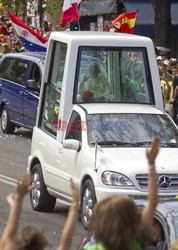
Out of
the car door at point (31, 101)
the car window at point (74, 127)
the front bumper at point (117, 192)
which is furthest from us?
the car door at point (31, 101)

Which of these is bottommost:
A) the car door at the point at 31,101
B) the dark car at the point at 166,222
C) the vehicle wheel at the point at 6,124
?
the vehicle wheel at the point at 6,124

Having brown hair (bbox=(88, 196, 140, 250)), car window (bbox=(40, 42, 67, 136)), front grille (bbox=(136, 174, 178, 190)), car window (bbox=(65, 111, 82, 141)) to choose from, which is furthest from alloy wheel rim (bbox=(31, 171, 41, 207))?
brown hair (bbox=(88, 196, 140, 250))

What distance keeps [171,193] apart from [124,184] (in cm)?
57

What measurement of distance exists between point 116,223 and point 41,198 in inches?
327

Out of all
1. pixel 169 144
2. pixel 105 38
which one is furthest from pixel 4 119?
pixel 169 144

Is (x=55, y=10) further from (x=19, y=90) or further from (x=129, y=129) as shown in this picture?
(x=129, y=129)

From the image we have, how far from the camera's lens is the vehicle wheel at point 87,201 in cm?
1162

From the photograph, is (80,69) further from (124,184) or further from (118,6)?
(118,6)

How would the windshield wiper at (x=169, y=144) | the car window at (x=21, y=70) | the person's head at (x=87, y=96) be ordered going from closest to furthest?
the windshield wiper at (x=169, y=144) < the person's head at (x=87, y=96) < the car window at (x=21, y=70)

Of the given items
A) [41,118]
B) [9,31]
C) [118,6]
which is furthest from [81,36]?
[9,31]

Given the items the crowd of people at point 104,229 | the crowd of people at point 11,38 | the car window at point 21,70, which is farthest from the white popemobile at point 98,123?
the crowd of people at point 11,38

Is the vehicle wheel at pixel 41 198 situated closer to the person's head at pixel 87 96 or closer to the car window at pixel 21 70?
the person's head at pixel 87 96

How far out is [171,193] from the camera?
11609mm

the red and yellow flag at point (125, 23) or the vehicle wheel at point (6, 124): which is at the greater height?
the red and yellow flag at point (125, 23)
